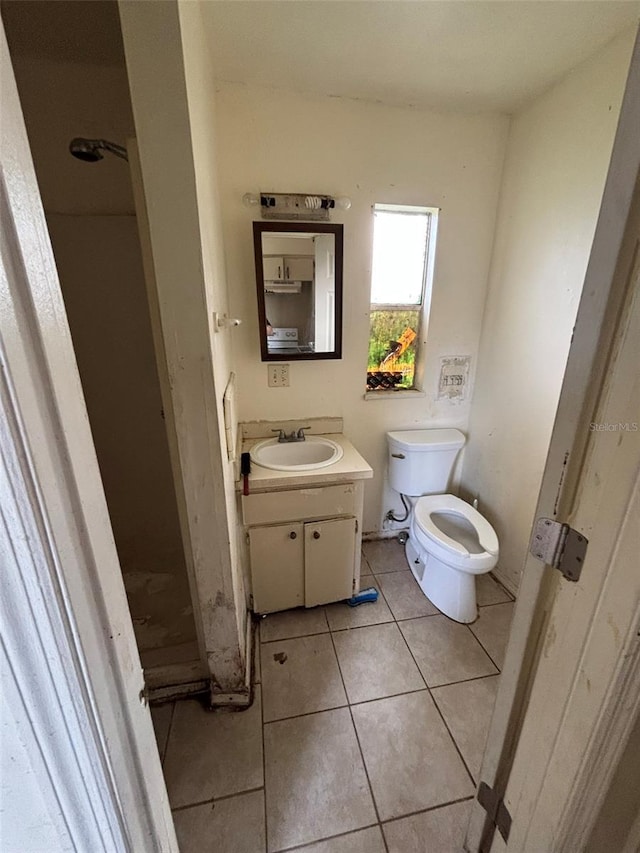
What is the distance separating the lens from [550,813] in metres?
0.66

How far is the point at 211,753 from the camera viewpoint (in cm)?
122

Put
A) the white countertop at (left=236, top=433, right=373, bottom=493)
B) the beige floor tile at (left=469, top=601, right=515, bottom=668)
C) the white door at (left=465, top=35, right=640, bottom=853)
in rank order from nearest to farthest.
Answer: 1. the white door at (left=465, top=35, right=640, bottom=853)
2. the white countertop at (left=236, top=433, right=373, bottom=493)
3. the beige floor tile at (left=469, top=601, right=515, bottom=668)

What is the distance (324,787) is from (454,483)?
160cm

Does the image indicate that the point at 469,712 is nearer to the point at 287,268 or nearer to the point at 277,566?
the point at 277,566

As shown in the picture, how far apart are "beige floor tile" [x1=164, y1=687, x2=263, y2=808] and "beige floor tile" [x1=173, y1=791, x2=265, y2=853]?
0.03 m

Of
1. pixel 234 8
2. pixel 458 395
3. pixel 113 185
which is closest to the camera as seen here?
pixel 234 8

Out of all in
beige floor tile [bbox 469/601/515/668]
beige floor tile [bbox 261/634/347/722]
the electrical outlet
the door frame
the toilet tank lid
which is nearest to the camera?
the door frame

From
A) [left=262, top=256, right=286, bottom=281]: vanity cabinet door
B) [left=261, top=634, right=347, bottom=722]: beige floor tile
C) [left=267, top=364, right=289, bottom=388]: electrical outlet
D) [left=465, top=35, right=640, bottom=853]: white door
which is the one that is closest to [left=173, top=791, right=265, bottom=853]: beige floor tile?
[left=261, top=634, right=347, bottom=722]: beige floor tile

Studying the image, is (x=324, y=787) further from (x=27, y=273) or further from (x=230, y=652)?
(x=27, y=273)

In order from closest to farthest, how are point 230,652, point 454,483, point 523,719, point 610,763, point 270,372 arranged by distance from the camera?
point 610,763, point 523,719, point 230,652, point 270,372, point 454,483

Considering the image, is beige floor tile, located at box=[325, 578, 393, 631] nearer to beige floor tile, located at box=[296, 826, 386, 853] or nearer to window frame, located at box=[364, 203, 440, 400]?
beige floor tile, located at box=[296, 826, 386, 853]

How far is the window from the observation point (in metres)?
1.81

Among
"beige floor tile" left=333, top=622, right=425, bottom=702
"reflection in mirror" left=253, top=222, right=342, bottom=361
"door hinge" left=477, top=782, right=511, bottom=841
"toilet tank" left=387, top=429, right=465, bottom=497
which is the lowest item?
"beige floor tile" left=333, top=622, right=425, bottom=702

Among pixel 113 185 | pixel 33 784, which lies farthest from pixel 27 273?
pixel 113 185
